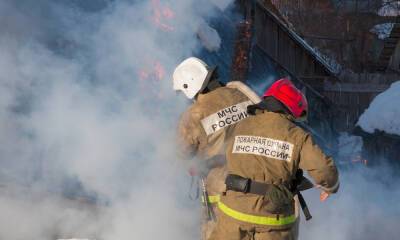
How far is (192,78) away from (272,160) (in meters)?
1.20

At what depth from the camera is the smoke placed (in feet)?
16.6

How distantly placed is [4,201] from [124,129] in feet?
4.12

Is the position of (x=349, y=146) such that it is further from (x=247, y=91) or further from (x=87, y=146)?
(x=247, y=91)

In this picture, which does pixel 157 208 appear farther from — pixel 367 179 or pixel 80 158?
pixel 367 179

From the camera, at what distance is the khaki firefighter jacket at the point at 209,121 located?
13.4 feet

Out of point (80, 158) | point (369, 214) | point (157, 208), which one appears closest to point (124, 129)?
point (80, 158)

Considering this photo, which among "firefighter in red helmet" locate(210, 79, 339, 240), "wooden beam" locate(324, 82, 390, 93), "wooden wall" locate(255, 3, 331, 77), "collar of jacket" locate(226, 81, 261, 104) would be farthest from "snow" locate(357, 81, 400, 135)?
"firefighter in red helmet" locate(210, 79, 339, 240)

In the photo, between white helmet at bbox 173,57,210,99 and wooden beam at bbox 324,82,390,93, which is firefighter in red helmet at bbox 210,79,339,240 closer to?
white helmet at bbox 173,57,210,99

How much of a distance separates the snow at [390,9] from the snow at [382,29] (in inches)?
54.6

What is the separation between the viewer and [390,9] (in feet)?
81.3

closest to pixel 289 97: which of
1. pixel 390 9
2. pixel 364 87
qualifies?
pixel 364 87

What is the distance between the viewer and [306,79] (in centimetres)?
1189

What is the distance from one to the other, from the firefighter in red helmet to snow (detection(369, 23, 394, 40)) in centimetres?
1971

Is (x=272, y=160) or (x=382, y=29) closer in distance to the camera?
(x=272, y=160)
